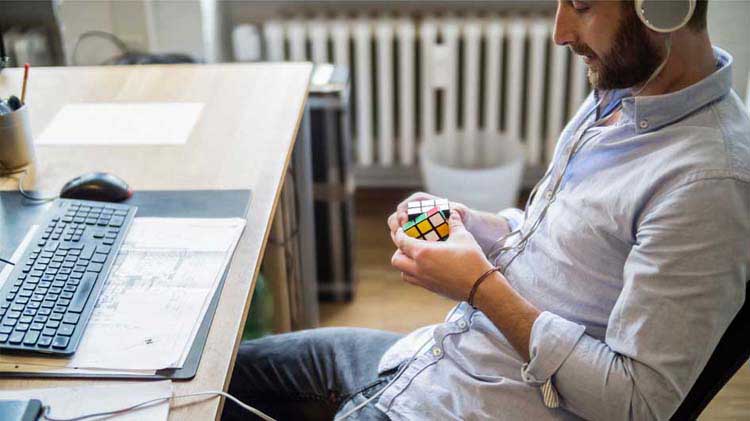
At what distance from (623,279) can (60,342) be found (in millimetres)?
652

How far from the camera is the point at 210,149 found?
1.44m

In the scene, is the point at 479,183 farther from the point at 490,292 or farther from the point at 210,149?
the point at 490,292

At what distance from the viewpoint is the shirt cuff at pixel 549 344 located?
96cm

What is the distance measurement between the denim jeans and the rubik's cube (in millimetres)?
212

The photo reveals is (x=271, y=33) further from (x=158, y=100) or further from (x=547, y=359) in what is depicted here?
(x=547, y=359)

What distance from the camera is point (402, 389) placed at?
1.11 m

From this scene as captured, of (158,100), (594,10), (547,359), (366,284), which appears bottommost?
(366,284)

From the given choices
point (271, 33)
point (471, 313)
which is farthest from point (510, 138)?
point (471, 313)

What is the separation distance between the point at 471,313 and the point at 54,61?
1278 mm

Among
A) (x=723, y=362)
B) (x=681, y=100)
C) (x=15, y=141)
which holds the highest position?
(x=681, y=100)

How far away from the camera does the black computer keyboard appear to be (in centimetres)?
98

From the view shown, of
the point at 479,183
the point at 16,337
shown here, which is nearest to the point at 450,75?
the point at 479,183

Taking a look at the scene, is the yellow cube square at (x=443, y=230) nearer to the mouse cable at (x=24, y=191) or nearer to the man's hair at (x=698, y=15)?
the man's hair at (x=698, y=15)

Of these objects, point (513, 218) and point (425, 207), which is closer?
point (425, 207)
